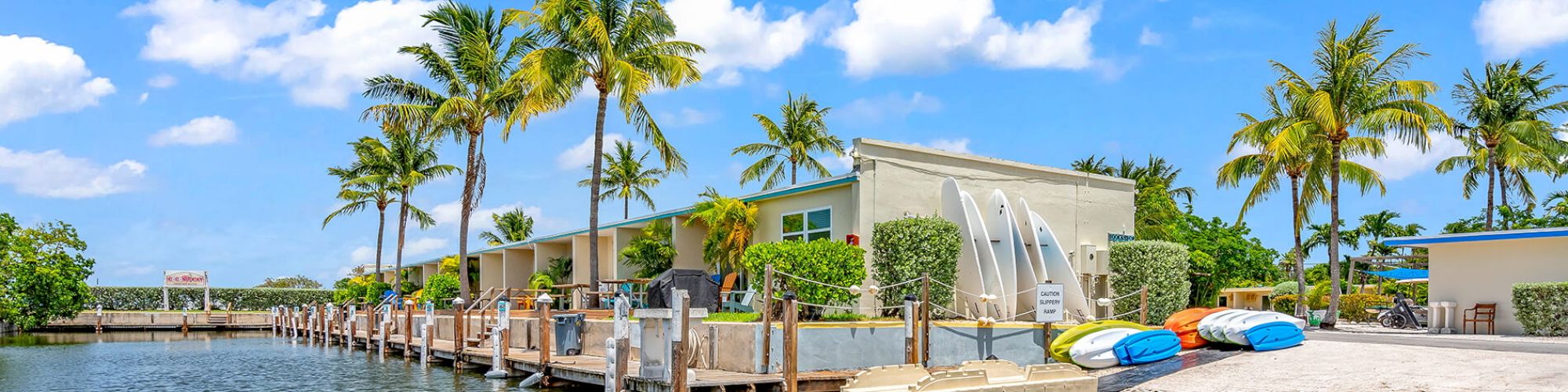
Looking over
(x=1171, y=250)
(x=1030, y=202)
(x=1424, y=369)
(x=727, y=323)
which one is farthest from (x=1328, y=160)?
(x=727, y=323)

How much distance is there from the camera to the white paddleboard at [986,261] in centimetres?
2100

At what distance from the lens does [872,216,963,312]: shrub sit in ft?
65.3

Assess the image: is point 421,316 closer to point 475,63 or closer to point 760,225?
point 475,63

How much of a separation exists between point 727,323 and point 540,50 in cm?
901

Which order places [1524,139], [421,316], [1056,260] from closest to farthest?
[1056,260] → [421,316] → [1524,139]

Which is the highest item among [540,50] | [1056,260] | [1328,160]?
[540,50]

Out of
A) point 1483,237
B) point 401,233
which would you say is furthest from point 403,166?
point 1483,237

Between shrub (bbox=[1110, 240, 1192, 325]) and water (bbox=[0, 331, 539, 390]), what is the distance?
43.5ft

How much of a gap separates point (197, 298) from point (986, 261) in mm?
56067

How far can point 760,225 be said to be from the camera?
948 inches

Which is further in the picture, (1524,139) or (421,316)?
(1524,139)

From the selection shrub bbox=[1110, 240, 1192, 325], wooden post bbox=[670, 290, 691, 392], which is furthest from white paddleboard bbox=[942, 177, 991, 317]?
wooden post bbox=[670, 290, 691, 392]

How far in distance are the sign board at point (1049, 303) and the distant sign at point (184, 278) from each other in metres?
56.2

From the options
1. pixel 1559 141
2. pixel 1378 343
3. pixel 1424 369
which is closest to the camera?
pixel 1424 369
